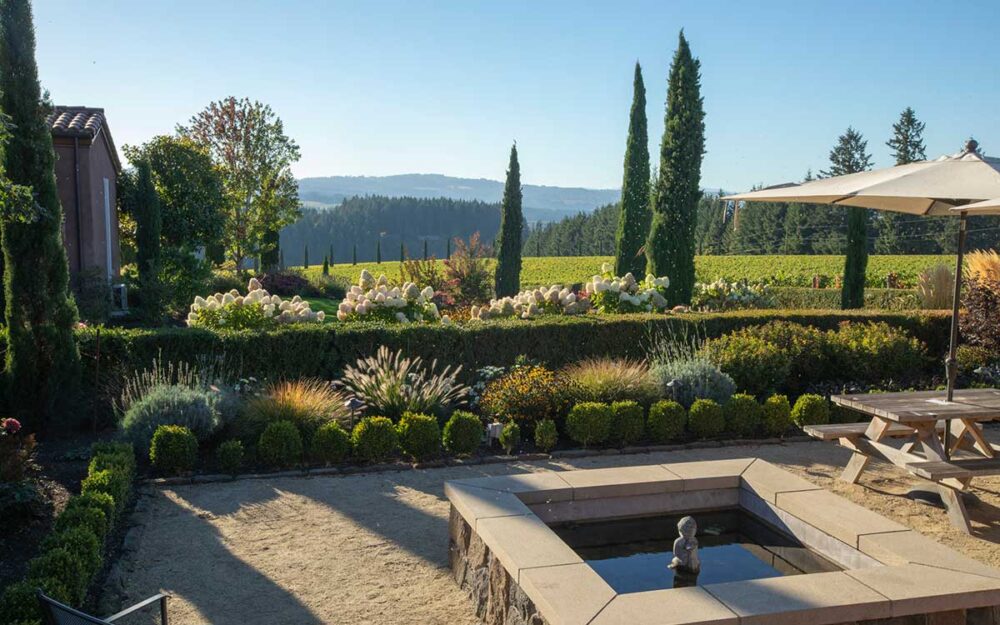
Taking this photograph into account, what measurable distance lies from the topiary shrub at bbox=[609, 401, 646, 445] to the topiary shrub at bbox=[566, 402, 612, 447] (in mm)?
104

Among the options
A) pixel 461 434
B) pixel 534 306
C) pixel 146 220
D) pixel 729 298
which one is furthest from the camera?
pixel 146 220

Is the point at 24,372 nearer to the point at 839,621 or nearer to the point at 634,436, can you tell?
the point at 634,436

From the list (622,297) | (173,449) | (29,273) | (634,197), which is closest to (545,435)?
(173,449)

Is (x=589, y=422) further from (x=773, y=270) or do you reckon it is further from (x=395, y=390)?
(x=773, y=270)

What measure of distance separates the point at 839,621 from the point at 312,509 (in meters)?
3.62

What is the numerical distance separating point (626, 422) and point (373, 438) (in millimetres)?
2312

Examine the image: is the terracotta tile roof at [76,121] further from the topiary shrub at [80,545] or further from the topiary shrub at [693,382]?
the topiary shrub at [80,545]

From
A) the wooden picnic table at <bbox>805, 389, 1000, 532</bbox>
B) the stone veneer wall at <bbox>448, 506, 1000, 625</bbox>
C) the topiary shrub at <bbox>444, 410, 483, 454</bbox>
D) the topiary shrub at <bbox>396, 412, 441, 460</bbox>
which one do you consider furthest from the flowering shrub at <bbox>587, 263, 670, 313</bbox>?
the stone veneer wall at <bbox>448, 506, 1000, 625</bbox>

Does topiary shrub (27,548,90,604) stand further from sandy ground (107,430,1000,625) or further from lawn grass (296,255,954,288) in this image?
lawn grass (296,255,954,288)

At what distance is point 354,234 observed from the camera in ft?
254

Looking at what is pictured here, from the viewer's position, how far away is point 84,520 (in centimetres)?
436

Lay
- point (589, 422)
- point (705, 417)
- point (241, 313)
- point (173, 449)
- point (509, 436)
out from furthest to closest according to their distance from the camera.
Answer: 1. point (241, 313)
2. point (705, 417)
3. point (589, 422)
4. point (509, 436)
5. point (173, 449)

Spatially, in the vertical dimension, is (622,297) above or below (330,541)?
above

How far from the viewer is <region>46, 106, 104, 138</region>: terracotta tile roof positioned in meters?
15.3
